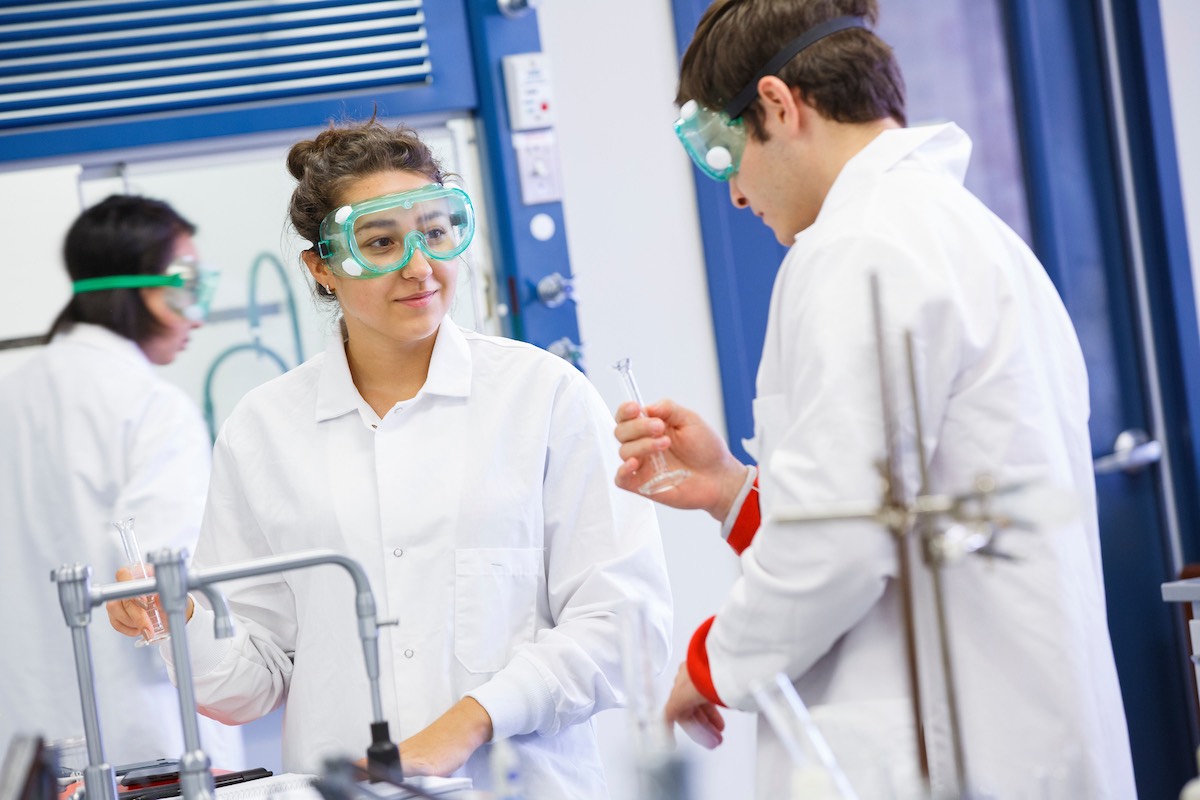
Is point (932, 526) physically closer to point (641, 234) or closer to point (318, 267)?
point (318, 267)

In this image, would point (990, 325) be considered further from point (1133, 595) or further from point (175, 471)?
point (1133, 595)

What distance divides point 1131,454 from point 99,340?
8.20 feet

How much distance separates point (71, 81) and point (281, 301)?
0.65 m

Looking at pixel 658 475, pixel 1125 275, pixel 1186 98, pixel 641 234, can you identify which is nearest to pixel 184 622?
pixel 658 475

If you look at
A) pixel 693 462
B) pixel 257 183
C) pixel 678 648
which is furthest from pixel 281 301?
pixel 693 462

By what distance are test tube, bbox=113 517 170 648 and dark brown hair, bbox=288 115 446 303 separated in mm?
544

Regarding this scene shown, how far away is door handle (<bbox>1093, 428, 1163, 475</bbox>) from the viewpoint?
133 inches

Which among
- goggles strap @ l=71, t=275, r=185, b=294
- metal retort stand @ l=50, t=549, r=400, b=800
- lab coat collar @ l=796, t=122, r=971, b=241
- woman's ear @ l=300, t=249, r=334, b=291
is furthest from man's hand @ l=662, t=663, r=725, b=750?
goggles strap @ l=71, t=275, r=185, b=294

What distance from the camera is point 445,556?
1907mm

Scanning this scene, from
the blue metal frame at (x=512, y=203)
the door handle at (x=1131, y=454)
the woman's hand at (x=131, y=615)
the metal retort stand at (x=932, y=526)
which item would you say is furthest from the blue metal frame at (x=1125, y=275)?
the metal retort stand at (x=932, y=526)

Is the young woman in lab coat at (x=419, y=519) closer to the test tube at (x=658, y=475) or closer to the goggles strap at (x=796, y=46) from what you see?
the test tube at (x=658, y=475)

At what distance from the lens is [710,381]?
3189mm

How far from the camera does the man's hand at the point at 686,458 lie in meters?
1.70

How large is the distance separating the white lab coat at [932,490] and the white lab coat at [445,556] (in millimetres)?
463
